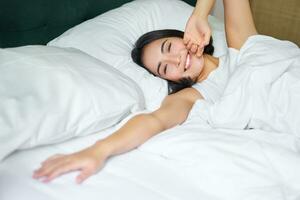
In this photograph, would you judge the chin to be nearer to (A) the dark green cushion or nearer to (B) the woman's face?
(B) the woman's face

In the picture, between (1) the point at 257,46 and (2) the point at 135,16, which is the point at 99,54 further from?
(1) the point at 257,46

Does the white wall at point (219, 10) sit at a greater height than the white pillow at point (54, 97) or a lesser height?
lesser

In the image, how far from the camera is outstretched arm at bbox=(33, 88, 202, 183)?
938 millimetres

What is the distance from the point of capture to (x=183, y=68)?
1.42 m

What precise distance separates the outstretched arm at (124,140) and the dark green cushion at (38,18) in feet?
1.84

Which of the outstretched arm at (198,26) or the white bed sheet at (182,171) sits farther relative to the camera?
the outstretched arm at (198,26)

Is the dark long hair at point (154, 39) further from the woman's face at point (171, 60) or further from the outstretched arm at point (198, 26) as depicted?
the outstretched arm at point (198, 26)

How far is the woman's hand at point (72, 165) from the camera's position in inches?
36.5

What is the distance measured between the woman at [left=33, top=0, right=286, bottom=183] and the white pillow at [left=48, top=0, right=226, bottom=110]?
0.07 meters

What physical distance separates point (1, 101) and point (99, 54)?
52 cm

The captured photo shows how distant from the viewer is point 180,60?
1.41 m

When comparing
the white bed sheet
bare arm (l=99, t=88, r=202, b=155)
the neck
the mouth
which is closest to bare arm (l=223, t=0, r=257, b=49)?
the neck

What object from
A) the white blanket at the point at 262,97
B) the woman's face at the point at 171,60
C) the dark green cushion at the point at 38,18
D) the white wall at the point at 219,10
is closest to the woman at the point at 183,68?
the woman's face at the point at 171,60

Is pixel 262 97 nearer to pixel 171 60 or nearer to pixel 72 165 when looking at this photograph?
pixel 171 60
